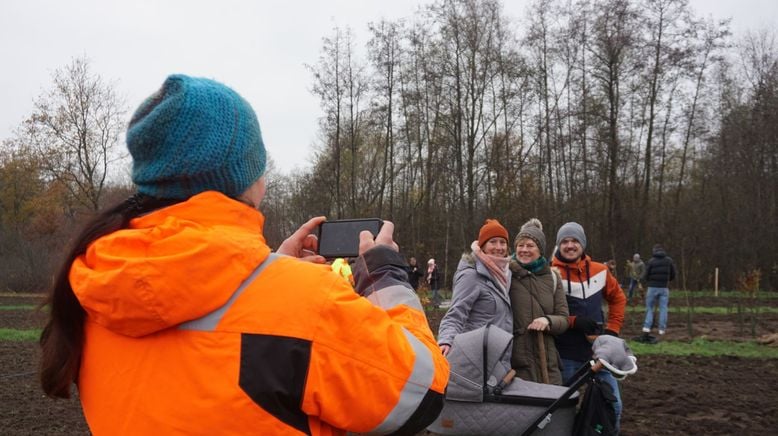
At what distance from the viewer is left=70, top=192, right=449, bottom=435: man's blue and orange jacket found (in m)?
1.25

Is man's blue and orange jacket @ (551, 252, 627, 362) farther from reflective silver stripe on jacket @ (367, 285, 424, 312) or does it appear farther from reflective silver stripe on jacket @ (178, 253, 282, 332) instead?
reflective silver stripe on jacket @ (178, 253, 282, 332)

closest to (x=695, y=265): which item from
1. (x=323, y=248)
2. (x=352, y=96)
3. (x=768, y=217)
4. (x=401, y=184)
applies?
(x=768, y=217)

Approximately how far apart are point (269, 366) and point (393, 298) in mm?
365

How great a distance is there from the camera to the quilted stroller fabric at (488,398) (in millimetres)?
3729

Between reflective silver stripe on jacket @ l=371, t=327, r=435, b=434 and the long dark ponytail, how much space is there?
0.61m

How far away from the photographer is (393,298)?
1535 mm

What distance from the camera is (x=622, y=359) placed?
3.97 meters

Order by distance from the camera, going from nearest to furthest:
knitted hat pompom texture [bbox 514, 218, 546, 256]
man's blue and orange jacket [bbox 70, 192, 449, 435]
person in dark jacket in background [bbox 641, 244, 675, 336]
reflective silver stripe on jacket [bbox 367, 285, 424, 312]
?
man's blue and orange jacket [bbox 70, 192, 449, 435] → reflective silver stripe on jacket [bbox 367, 285, 424, 312] → knitted hat pompom texture [bbox 514, 218, 546, 256] → person in dark jacket in background [bbox 641, 244, 675, 336]

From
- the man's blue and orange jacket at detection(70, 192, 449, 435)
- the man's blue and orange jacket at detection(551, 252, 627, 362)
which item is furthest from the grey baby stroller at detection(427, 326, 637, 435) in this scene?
the man's blue and orange jacket at detection(70, 192, 449, 435)

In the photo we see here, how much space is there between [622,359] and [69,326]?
3314 mm

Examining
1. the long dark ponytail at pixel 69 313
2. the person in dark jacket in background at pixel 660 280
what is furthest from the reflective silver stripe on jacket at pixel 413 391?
the person in dark jacket in background at pixel 660 280

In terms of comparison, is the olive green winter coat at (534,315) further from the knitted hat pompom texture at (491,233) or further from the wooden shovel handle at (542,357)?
the knitted hat pompom texture at (491,233)

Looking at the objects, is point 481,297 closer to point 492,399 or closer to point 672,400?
point 492,399

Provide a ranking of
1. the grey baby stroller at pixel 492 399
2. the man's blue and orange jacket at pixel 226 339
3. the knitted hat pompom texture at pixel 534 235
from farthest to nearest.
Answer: the knitted hat pompom texture at pixel 534 235 → the grey baby stroller at pixel 492 399 → the man's blue and orange jacket at pixel 226 339
